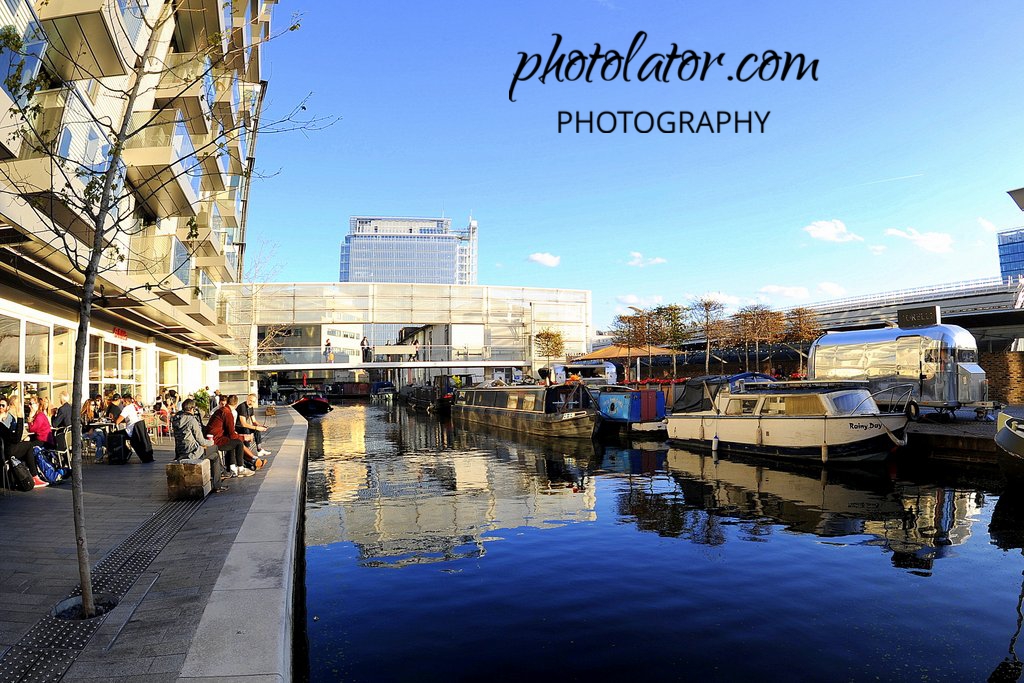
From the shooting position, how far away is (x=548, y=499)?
14633 mm

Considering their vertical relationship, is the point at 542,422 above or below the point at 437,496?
above

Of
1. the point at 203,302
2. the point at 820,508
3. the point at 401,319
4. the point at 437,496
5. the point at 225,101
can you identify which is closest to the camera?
the point at 820,508

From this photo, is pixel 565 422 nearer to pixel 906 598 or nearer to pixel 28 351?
pixel 28 351

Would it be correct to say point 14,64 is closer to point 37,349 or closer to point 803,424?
point 37,349

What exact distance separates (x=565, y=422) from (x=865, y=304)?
42694 mm

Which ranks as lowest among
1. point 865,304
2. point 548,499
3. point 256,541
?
point 548,499

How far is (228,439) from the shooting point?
1373 centimetres

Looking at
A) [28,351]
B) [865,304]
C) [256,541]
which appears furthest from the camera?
[865,304]

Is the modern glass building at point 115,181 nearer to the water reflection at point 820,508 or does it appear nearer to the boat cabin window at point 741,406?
the water reflection at point 820,508

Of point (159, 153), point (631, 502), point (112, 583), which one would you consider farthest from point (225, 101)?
point (112, 583)

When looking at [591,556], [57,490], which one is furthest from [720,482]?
[57,490]

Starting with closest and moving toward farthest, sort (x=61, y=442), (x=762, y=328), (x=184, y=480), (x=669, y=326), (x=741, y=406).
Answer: (x=184, y=480) < (x=61, y=442) < (x=741, y=406) < (x=762, y=328) < (x=669, y=326)

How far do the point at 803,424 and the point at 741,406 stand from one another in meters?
2.94

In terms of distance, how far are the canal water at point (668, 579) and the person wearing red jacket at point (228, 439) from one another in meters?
1.77
